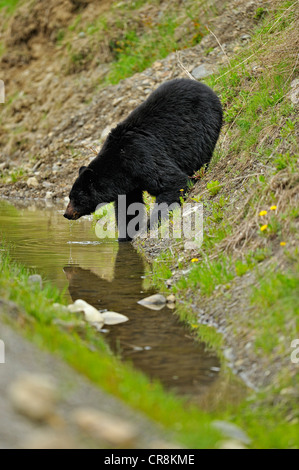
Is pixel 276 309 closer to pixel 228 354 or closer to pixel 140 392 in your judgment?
pixel 228 354

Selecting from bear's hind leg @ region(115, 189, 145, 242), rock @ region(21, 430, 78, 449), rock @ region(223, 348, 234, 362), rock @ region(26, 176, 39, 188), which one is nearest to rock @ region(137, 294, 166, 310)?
rock @ region(223, 348, 234, 362)

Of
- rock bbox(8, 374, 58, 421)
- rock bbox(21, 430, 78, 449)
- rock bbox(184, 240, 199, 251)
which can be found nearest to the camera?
rock bbox(21, 430, 78, 449)

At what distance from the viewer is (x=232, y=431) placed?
2900mm

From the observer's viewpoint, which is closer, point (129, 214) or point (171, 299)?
point (171, 299)

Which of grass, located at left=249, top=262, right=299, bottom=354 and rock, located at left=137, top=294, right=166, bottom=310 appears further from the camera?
rock, located at left=137, top=294, right=166, bottom=310

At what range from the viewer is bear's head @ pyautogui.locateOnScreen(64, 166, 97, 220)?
26.3 feet

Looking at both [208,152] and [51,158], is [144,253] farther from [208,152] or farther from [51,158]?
[51,158]

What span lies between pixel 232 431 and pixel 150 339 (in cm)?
144

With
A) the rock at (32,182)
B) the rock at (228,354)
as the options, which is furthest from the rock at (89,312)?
the rock at (32,182)

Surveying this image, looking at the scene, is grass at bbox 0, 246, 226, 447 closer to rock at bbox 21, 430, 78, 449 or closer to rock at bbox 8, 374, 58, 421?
rock at bbox 8, 374, 58, 421

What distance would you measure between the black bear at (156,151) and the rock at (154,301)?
2771 millimetres

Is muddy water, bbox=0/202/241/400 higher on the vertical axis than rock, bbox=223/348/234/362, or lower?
higher

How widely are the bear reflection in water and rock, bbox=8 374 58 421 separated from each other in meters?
0.89

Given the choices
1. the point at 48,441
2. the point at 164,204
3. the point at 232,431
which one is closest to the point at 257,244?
the point at 232,431
